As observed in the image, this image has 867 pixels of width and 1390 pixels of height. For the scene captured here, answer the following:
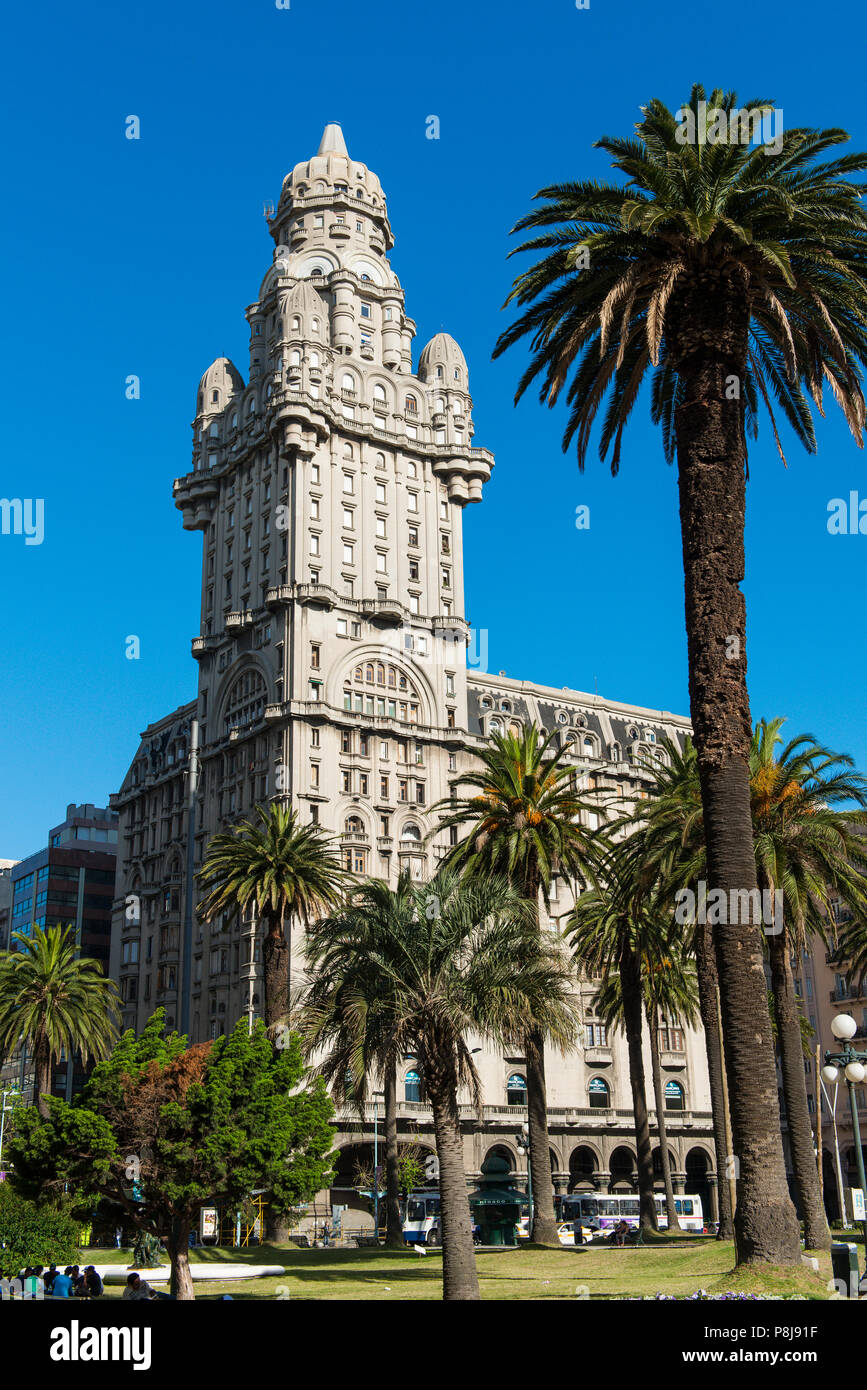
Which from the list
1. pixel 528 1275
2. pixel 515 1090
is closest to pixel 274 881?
pixel 528 1275

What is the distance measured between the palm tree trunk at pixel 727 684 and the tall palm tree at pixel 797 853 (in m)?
12.6

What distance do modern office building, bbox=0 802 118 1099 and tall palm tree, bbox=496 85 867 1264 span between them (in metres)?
105

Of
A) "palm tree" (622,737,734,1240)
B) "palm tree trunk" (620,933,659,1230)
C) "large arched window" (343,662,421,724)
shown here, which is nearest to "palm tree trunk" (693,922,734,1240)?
"palm tree" (622,737,734,1240)

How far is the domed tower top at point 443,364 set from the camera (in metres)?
105

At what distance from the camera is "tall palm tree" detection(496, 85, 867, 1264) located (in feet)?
86.4

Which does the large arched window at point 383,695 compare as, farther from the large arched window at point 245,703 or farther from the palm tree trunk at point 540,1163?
the palm tree trunk at point 540,1163

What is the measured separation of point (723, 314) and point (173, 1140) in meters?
22.8

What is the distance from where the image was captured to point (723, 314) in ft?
91.8

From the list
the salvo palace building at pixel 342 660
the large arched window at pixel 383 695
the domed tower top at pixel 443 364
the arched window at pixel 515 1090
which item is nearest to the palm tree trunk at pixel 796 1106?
the salvo palace building at pixel 342 660

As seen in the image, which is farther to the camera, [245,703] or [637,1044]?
[245,703]

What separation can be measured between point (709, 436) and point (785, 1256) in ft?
51.4

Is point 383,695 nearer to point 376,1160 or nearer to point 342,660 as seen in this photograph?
point 342,660
